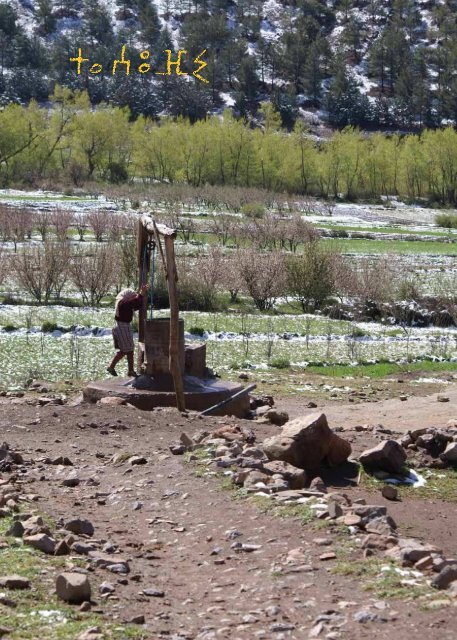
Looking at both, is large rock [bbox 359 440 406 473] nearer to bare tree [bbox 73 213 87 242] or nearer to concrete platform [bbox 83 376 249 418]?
concrete platform [bbox 83 376 249 418]

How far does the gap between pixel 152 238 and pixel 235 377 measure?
448 centimetres

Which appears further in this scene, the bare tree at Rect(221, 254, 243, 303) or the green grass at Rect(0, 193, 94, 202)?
the green grass at Rect(0, 193, 94, 202)

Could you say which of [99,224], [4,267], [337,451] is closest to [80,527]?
[337,451]

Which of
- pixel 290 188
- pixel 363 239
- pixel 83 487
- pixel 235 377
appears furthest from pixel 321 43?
pixel 83 487

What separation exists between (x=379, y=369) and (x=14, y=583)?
16.5m

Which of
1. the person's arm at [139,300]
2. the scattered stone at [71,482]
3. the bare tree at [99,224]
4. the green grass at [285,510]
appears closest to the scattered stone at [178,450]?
the scattered stone at [71,482]

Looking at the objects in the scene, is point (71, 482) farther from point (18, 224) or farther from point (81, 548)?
point (18, 224)

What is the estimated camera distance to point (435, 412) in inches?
662

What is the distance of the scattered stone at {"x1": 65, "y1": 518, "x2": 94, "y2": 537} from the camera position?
354 inches

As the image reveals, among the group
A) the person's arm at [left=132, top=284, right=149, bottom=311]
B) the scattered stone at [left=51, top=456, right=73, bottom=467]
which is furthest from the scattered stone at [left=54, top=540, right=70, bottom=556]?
the person's arm at [left=132, top=284, right=149, bottom=311]

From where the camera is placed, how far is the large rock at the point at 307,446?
11.1m

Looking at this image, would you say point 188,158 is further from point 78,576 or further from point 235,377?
point 78,576

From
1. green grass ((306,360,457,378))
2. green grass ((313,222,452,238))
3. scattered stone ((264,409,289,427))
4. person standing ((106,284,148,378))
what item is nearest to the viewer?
scattered stone ((264,409,289,427))

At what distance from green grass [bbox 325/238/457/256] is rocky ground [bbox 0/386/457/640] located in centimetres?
3740
